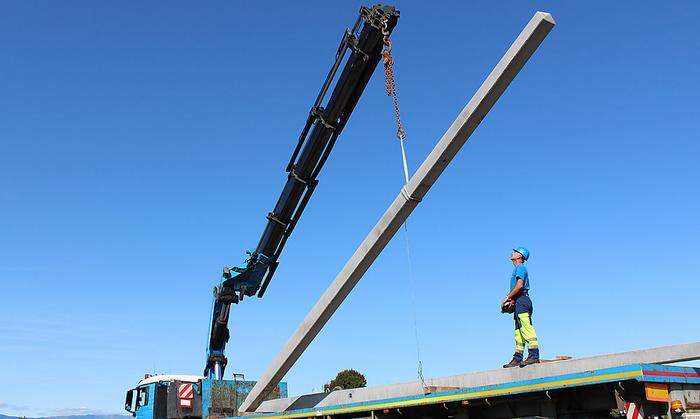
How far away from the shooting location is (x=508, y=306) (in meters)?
8.34

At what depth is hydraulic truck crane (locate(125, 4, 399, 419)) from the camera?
39.5 ft

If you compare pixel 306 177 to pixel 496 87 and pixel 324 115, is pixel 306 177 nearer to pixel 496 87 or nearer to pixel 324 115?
pixel 324 115

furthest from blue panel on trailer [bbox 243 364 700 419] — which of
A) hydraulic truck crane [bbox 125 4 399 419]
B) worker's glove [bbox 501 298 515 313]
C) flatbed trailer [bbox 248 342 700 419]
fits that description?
hydraulic truck crane [bbox 125 4 399 419]

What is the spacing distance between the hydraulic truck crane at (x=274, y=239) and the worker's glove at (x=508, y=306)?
529 centimetres

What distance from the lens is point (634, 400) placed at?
6.17 m

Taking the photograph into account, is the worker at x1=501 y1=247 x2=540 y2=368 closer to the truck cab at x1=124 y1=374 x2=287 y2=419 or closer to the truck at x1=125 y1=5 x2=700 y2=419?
the truck at x1=125 y1=5 x2=700 y2=419

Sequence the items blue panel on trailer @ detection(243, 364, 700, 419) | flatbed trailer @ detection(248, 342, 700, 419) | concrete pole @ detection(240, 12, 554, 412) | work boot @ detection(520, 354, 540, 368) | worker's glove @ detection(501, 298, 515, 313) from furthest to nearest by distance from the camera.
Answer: worker's glove @ detection(501, 298, 515, 313) < work boot @ detection(520, 354, 540, 368) < concrete pole @ detection(240, 12, 554, 412) < flatbed trailer @ detection(248, 342, 700, 419) < blue panel on trailer @ detection(243, 364, 700, 419)

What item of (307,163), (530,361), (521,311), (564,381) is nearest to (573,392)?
(564,381)

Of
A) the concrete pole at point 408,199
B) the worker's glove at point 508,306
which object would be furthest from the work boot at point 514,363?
the concrete pole at point 408,199

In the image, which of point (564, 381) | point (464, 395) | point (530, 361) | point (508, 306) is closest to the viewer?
point (564, 381)

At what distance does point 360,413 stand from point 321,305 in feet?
6.88

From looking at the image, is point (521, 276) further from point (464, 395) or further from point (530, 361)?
point (464, 395)

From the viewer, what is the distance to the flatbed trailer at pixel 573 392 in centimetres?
616

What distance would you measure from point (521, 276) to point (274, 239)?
8237 mm
